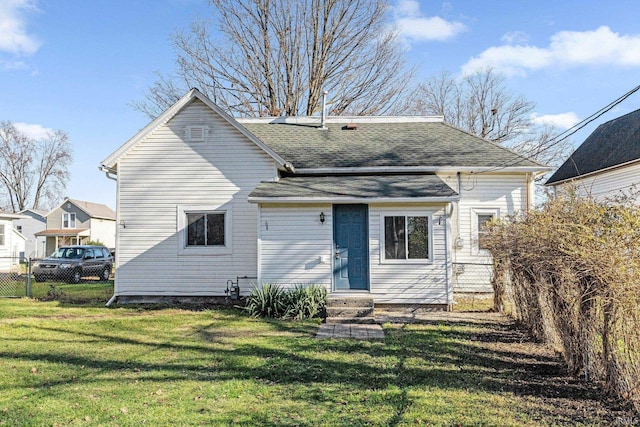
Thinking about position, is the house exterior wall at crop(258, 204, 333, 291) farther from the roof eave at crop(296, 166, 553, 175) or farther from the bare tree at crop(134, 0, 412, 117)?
the bare tree at crop(134, 0, 412, 117)

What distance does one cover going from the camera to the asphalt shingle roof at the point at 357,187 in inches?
415

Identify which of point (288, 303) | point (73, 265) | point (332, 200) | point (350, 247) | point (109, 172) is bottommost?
point (288, 303)

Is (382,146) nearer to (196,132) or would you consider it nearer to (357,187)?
(357,187)

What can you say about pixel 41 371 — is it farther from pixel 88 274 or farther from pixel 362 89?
pixel 362 89

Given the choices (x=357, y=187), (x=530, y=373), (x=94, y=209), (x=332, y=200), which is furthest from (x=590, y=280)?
(x=94, y=209)

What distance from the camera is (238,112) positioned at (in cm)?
2528

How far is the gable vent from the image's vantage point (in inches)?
465

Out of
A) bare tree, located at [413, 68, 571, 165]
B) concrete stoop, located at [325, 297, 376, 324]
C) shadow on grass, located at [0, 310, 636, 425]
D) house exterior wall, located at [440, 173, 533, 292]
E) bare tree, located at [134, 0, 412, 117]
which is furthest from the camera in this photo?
bare tree, located at [413, 68, 571, 165]

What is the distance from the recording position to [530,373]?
19.2ft

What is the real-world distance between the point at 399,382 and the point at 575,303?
2.48 meters

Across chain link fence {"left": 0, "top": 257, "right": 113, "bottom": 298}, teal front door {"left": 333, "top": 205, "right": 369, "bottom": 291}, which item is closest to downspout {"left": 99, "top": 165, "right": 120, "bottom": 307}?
chain link fence {"left": 0, "top": 257, "right": 113, "bottom": 298}

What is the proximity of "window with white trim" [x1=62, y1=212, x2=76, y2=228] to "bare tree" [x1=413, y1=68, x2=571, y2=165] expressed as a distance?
1414 inches

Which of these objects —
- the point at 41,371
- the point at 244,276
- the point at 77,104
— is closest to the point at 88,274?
the point at 77,104

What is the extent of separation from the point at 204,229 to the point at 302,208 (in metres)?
3.02
